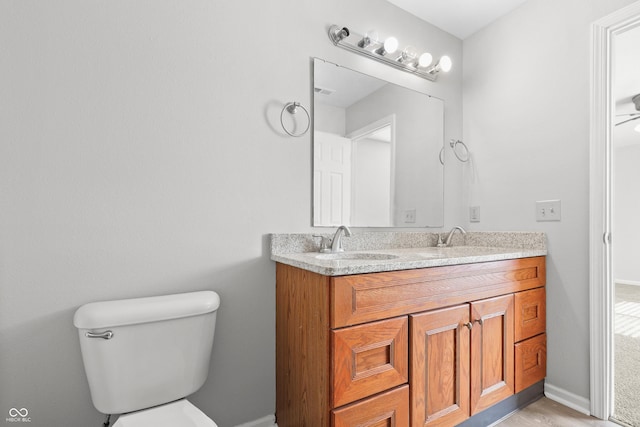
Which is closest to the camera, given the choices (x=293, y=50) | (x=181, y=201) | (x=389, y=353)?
(x=389, y=353)

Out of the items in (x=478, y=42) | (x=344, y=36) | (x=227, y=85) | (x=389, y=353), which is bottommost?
(x=389, y=353)

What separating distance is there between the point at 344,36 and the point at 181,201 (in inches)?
47.6

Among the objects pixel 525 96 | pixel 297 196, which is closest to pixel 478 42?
pixel 525 96

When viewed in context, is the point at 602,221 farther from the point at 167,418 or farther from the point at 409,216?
the point at 167,418

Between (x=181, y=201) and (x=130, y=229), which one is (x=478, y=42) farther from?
(x=130, y=229)

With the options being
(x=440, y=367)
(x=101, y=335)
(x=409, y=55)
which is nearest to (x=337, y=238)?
(x=440, y=367)

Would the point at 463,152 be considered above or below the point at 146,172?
above

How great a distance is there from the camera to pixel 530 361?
1739mm

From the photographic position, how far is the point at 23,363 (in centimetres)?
107

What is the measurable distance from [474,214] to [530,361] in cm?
96

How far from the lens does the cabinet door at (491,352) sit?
4.81 ft

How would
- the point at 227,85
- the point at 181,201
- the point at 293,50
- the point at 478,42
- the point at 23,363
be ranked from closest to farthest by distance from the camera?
the point at 23,363 < the point at 181,201 < the point at 227,85 < the point at 293,50 < the point at 478,42

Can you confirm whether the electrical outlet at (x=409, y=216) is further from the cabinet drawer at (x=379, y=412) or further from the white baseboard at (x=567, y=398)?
the white baseboard at (x=567, y=398)

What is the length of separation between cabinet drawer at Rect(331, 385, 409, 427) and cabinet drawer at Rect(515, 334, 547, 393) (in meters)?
0.83
